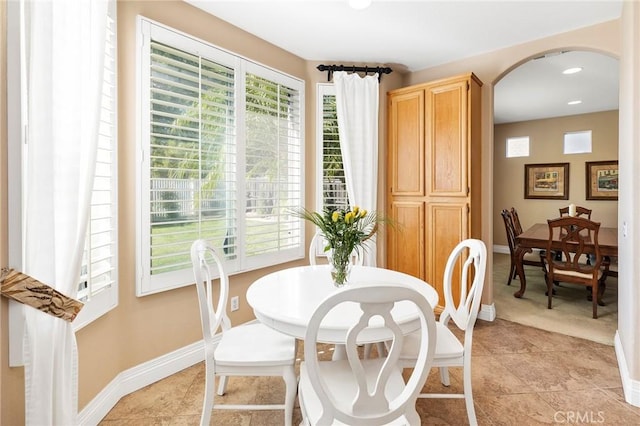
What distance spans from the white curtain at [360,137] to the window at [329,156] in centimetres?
11

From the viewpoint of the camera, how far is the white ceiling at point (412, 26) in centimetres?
252

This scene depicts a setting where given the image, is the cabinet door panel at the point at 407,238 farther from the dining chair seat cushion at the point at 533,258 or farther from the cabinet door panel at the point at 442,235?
the dining chair seat cushion at the point at 533,258

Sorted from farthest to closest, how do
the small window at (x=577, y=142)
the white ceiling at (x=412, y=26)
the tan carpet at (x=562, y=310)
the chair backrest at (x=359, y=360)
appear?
the small window at (x=577, y=142) < the tan carpet at (x=562, y=310) < the white ceiling at (x=412, y=26) < the chair backrest at (x=359, y=360)

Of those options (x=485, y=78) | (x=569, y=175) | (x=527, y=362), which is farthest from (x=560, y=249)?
(x=569, y=175)

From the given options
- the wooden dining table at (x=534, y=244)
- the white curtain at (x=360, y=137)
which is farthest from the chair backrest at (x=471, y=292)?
the wooden dining table at (x=534, y=244)

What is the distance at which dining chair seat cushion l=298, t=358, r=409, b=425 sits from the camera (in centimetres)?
125

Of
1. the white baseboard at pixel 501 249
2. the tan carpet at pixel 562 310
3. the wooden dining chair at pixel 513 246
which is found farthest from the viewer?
the white baseboard at pixel 501 249

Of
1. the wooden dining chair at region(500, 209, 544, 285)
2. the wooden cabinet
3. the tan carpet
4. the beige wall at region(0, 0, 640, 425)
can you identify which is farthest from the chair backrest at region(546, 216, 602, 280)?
the wooden cabinet

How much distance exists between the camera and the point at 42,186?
1.25 meters

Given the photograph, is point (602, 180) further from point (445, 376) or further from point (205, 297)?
point (205, 297)

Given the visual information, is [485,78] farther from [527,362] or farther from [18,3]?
[18,3]

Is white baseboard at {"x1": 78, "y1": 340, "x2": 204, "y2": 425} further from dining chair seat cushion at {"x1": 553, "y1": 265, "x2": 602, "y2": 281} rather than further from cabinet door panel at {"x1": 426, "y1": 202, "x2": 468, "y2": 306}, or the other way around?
dining chair seat cushion at {"x1": 553, "y1": 265, "x2": 602, "y2": 281}

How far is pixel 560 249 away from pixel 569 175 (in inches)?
138

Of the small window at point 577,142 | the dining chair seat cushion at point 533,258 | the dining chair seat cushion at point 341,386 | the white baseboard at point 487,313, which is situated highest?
the small window at point 577,142
